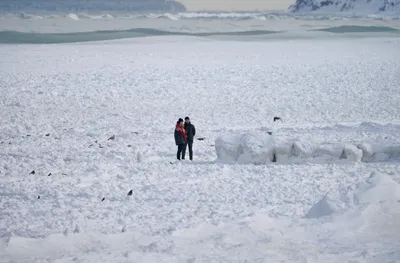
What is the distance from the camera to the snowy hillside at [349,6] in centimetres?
13612

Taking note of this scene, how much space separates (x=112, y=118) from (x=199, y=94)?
15.0ft

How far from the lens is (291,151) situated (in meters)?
10.3

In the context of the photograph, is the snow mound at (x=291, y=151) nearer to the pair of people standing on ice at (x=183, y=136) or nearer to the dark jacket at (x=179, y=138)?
the pair of people standing on ice at (x=183, y=136)

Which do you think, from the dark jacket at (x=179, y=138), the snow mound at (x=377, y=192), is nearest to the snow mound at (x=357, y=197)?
the snow mound at (x=377, y=192)

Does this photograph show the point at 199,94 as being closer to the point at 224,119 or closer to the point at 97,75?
the point at 224,119

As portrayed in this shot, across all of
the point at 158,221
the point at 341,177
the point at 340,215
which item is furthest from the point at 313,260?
the point at 341,177

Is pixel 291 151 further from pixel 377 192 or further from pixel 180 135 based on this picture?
pixel 377 192

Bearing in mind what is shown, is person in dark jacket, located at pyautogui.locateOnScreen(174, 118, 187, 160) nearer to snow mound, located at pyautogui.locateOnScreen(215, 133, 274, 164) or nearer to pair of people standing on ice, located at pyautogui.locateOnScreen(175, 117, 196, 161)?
pair of people standing on ice, located at pyautogui.locateOnScreen(175, 117, 196, 161)

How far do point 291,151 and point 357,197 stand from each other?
11.5 ft

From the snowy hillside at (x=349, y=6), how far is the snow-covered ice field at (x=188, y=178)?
122989 millimetres

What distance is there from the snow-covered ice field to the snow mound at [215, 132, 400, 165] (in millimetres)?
73

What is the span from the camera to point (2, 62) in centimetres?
2819

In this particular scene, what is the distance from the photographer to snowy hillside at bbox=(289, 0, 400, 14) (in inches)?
5359

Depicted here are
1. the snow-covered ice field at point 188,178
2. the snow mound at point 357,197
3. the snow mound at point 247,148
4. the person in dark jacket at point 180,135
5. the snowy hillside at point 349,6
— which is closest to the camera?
the snow-covered ice field at point 188,178
